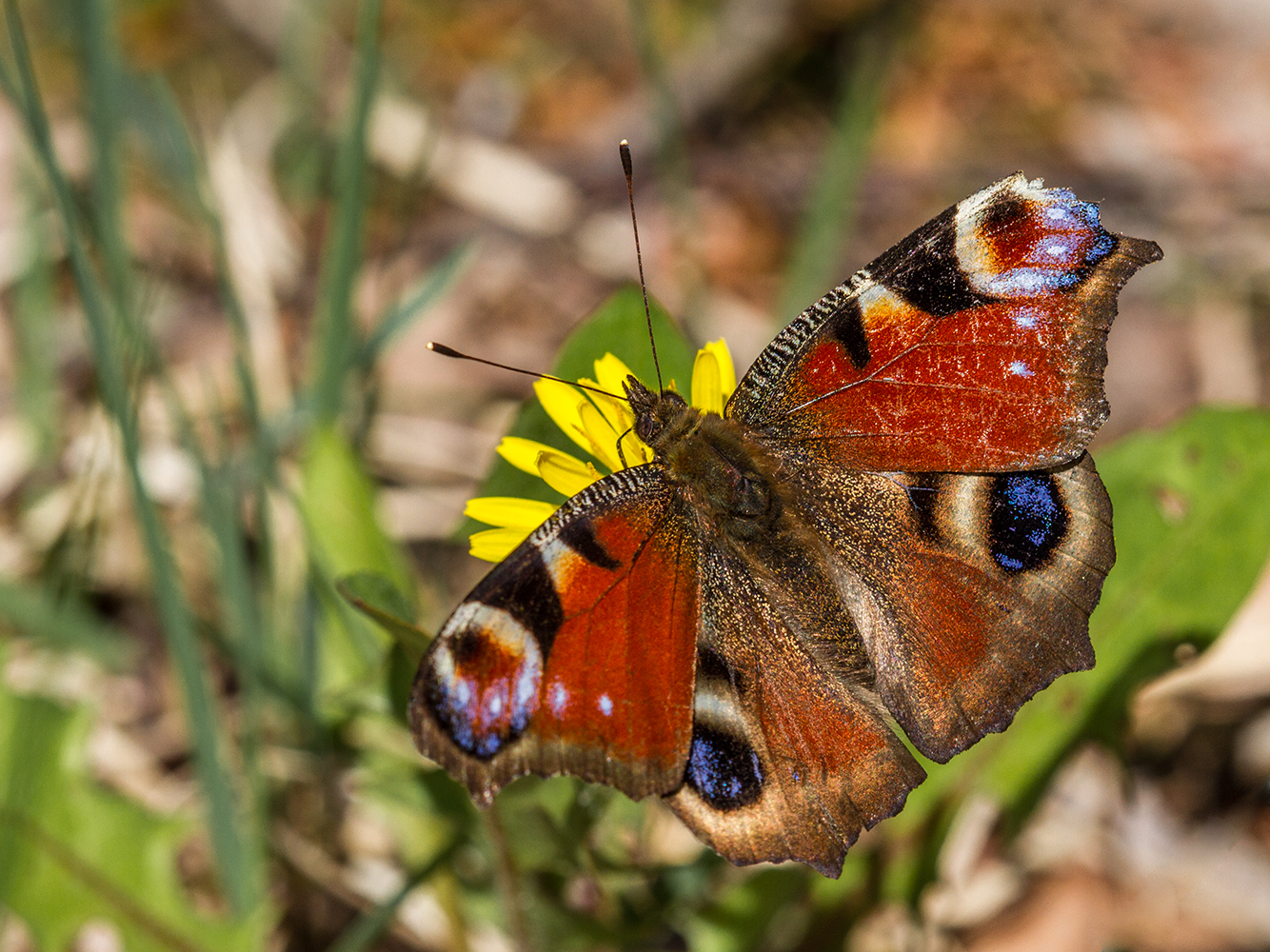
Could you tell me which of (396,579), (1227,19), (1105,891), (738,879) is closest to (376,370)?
(396,579)

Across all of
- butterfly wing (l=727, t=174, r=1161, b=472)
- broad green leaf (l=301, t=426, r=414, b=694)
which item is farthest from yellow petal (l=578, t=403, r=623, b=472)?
broad green leaf (l=301, t=426, r=414, b=694)

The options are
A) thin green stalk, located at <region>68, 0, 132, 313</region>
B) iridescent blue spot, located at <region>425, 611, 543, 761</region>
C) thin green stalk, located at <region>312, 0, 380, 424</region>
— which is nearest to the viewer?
iridescent blue spot, located at <region>425, 611, 543, 761</region>

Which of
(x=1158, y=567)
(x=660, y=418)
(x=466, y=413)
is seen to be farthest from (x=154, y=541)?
(x=1158, y=567)

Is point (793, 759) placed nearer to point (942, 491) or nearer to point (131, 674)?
point (942, 491)

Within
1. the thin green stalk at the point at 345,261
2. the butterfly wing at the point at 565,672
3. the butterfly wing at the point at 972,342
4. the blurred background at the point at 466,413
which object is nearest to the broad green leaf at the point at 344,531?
the blurred background at the point at 466,413

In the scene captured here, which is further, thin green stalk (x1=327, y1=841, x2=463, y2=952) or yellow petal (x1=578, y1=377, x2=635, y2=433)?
yellow petal (x1=578, y1=377, x2=635, y2=433)

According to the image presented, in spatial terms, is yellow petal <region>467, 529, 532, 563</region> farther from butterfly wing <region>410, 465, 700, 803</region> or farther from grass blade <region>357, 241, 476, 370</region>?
grass blade <region>357, 241, 476, 370</region>

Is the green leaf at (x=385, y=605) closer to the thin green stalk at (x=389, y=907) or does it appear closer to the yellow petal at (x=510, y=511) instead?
the yellow petal at (x=510, y=511)
